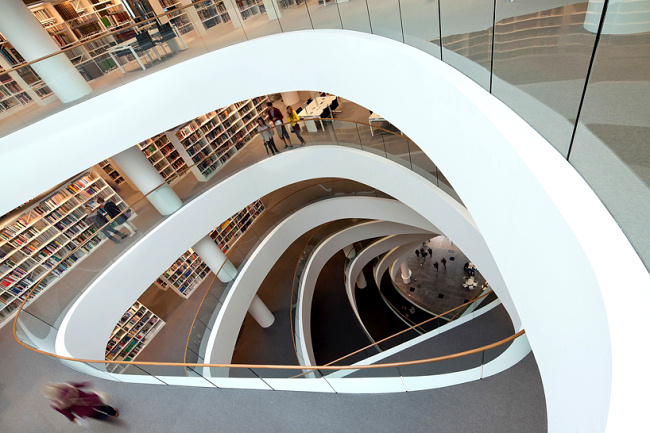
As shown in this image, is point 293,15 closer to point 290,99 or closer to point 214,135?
point 214,135

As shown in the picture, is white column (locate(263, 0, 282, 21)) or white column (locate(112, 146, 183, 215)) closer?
white column (locate(263, 0, 282, 21))

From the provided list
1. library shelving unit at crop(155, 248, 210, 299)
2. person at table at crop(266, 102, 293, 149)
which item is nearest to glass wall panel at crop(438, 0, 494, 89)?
person at table at crop(266, 102, 293, 149)

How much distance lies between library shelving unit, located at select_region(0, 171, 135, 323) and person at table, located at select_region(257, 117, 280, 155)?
335cm

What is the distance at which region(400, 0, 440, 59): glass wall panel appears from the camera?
8.77 feet

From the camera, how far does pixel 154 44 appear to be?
471cm

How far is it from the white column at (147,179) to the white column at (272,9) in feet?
9.89

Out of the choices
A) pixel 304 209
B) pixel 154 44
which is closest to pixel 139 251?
pixel 154 44

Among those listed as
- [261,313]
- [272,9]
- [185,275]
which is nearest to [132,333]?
[185,275]

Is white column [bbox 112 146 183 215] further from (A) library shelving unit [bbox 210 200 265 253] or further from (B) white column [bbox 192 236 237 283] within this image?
(A) library shelving unit [bbox 210 200 265 253]

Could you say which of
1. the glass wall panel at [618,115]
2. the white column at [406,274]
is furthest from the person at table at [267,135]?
the white column at [406,274]

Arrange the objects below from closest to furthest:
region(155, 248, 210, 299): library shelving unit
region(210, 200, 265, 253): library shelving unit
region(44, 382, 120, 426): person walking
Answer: region(44, 382, 120, 426): person walking
region(155, 248, 210, 299): library shelving unit
region(210, 200, 265, 253): library shelving unit

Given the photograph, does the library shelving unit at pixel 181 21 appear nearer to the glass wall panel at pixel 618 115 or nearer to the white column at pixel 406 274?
the glass wall panel at pixel 618 115

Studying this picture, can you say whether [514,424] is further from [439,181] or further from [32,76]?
[32,76]

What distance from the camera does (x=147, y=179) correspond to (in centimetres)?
577
